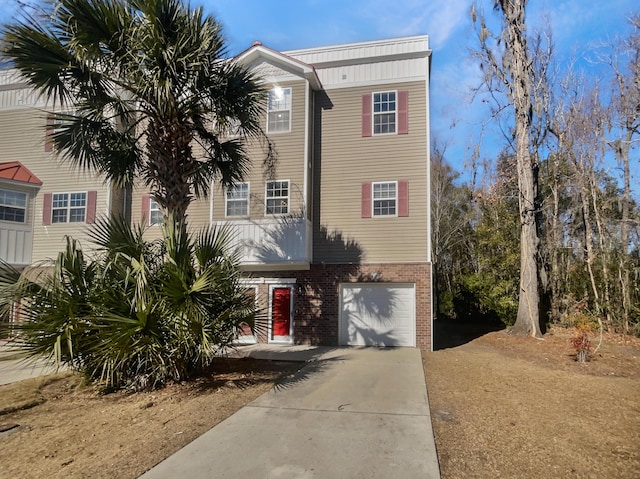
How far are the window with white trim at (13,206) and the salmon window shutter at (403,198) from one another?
1276 centimetres

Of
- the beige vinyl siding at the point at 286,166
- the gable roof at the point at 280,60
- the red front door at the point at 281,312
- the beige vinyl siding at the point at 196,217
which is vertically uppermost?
the gable roof at the point at 280,60

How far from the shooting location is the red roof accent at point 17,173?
14219 mm

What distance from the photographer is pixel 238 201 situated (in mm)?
13188

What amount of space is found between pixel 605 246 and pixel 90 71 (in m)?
16.5

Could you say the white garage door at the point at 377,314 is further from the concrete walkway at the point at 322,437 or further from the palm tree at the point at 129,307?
the palm tree at the point at 129,307

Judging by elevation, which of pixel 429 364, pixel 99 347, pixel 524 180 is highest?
pixel 524 180

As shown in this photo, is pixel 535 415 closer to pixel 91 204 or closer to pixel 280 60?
pixel 280 60

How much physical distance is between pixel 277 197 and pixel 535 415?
915 centimetres

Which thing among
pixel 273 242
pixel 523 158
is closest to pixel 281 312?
pixel 273 242

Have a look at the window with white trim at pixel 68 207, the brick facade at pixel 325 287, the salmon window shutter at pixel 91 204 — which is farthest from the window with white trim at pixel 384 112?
the window with white trim at pixel 68 207

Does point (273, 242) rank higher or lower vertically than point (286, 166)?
lower

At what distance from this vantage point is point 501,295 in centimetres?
1742

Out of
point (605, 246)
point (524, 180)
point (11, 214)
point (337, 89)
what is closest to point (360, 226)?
point (337, 89)

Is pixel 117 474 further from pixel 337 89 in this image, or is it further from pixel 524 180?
pixel 524 180
